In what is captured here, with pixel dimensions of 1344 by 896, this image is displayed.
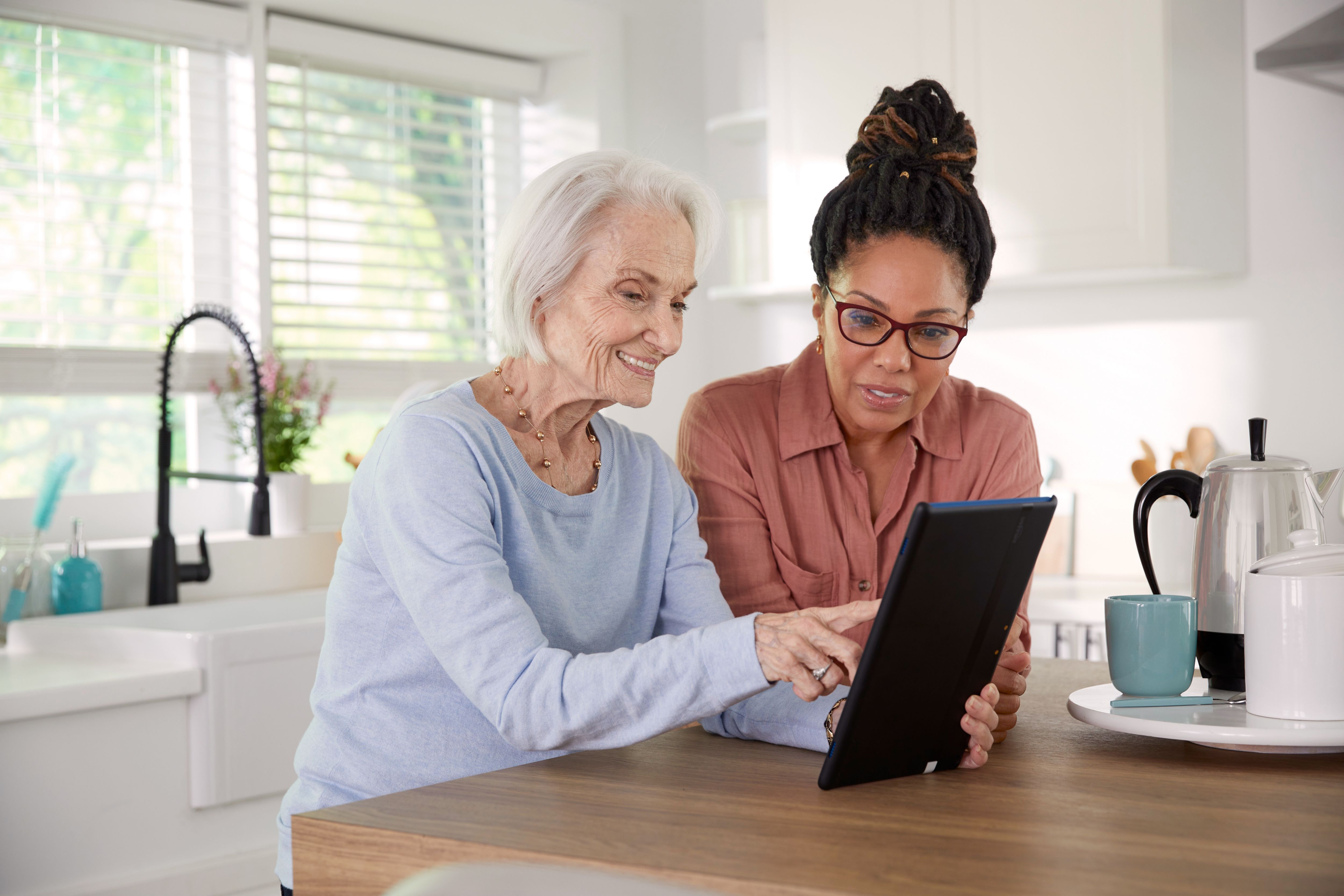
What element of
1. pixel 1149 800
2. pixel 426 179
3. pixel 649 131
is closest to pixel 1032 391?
pixel 649 131

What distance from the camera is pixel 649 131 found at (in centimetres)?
381

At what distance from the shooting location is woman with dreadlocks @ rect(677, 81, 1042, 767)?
1502 millimetres

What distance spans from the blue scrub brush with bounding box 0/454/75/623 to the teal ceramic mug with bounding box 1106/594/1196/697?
198 centimetres

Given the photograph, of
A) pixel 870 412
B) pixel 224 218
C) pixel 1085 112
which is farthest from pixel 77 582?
pixel 1085 112

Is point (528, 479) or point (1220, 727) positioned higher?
point (528, 479)

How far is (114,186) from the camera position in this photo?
289 cm

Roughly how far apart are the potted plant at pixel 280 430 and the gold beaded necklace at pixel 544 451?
162 centimetres

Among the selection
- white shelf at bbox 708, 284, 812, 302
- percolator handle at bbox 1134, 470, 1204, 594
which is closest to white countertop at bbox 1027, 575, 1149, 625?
white shelf at bbox 708, 284, 812, 302

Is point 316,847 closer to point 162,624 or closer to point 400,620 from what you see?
point 400,620

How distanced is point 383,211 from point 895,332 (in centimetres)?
226

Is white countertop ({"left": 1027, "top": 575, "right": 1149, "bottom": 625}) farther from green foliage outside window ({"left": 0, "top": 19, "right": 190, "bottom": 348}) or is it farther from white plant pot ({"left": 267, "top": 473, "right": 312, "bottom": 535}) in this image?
green foliage outside window ({"left": 0, "top": 19, "right": 190, "bottom": 348})

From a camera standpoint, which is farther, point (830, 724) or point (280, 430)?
point (280, 430)

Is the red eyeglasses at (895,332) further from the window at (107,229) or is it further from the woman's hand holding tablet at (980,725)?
the window at (107,229)

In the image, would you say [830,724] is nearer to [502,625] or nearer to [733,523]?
[502,625]
